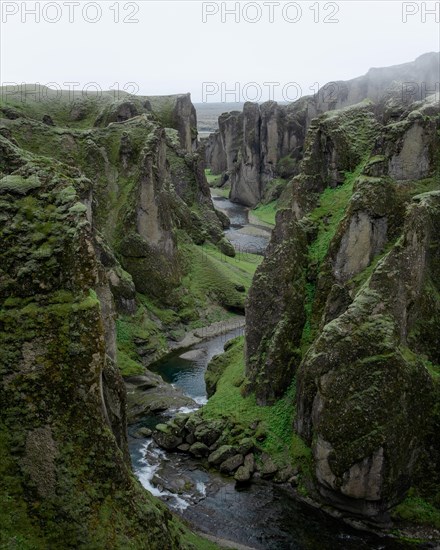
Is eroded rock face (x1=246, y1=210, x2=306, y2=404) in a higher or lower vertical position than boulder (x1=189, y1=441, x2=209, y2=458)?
higher

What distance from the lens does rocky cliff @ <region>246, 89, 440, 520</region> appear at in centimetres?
3450

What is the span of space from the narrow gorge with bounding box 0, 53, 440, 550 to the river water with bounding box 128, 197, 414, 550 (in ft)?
0.43

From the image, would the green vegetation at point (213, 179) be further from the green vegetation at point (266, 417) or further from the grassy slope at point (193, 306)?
the green vegetation at point (266, 417)

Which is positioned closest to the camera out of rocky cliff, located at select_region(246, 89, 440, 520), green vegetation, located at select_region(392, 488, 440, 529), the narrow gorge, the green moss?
the green moss

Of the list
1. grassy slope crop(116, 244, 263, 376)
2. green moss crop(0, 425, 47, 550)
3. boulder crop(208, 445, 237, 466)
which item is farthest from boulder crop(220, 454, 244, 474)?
green moss crop(0, 425, 47, 550)

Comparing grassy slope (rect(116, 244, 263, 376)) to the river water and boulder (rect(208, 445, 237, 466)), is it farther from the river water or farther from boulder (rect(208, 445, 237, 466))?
boulder (rect(208, 445, 237, 466))

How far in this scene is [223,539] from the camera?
3306 cm

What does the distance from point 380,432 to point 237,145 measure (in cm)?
14457

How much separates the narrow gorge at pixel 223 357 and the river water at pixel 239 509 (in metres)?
0.13

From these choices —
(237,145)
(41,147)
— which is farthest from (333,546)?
(237,145)

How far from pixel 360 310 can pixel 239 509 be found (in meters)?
13.5

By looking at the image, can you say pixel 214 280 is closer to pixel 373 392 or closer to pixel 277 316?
pixel 277 316

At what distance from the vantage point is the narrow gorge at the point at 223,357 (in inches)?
902

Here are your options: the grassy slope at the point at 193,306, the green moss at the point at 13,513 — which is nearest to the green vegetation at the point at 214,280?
the grassy slope at the point at 193,306
